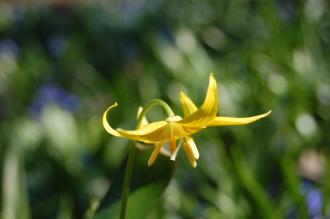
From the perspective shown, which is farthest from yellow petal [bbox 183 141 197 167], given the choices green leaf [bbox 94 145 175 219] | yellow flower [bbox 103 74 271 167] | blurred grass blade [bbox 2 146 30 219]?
blurred grass blade [bbox 2 146 30 219]

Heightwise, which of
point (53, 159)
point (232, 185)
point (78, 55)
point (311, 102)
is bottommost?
point (78, 55)

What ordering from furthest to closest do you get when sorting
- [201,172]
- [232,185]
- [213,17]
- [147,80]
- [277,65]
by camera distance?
[213,17], [147,80], [277,65], [201,172], [232,185]

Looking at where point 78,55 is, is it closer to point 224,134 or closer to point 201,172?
point 224,134

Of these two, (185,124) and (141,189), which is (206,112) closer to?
(185,124)

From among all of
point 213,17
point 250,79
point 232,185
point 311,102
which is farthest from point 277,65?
point 213,17

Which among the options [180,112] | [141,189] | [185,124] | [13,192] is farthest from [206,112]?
[180,112]

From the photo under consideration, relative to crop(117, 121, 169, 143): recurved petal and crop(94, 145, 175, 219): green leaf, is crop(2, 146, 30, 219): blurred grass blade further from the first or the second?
crop(117, 121, 169, 143): recurved petal
